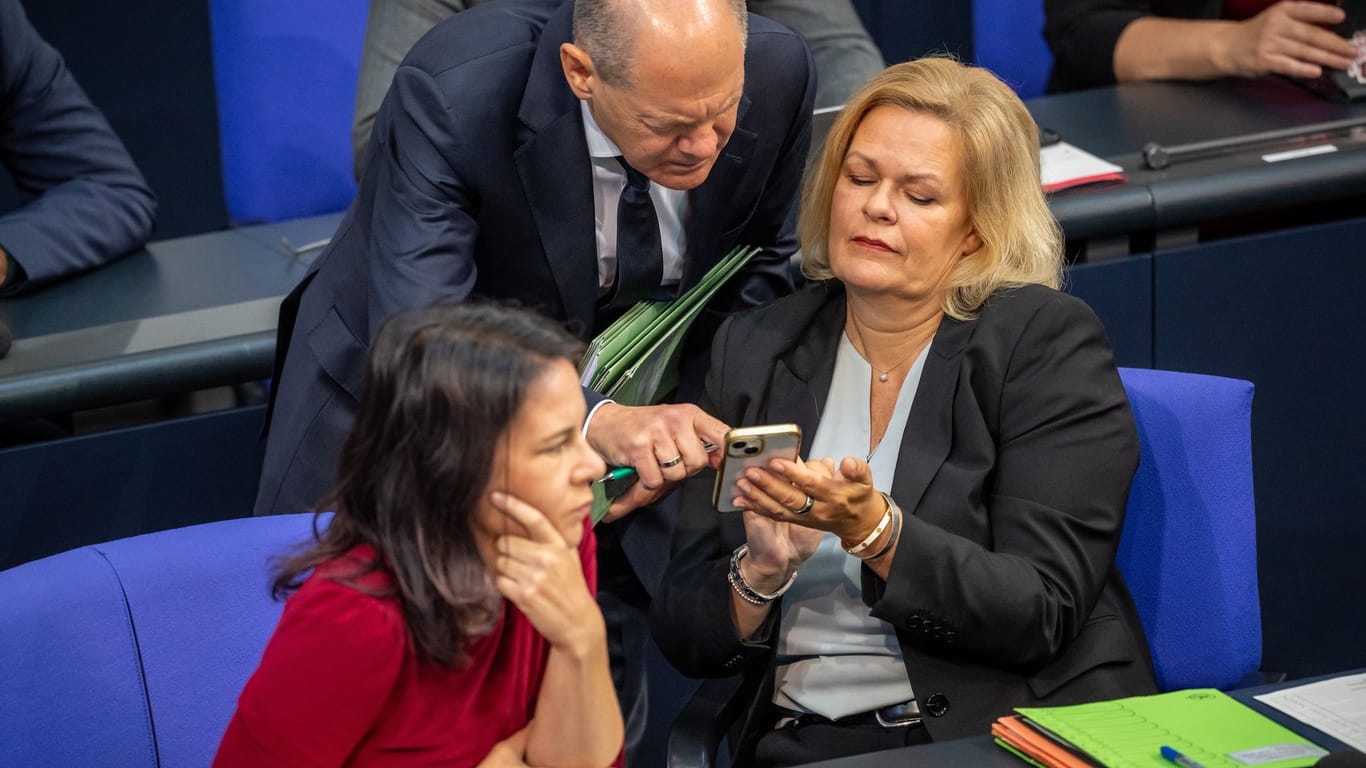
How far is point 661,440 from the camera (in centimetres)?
193

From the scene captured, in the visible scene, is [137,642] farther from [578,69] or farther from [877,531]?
[578,69]

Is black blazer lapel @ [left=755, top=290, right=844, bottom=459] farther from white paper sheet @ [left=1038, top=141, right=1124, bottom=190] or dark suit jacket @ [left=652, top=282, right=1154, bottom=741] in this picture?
white paper sheet @ [left=1038, top=141, right=1124, bottom=190]

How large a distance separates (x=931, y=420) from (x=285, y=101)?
1743 mm

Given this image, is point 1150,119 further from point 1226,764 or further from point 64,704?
point 64,704

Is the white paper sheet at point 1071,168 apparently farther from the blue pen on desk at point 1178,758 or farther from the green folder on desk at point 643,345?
the blue pen on desk at point 1178,758

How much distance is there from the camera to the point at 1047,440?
1910 mm

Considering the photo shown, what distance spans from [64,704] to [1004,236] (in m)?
1.24

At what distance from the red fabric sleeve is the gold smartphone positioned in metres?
0.44

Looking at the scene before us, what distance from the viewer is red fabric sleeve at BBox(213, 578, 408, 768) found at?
1.37 m

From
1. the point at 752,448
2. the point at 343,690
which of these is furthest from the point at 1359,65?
the point at 343,690

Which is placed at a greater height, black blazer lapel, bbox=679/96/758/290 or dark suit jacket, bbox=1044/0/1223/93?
black blazer lapel, bbox=679/96/758/290

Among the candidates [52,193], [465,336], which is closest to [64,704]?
[465,336]

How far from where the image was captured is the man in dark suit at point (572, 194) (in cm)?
200

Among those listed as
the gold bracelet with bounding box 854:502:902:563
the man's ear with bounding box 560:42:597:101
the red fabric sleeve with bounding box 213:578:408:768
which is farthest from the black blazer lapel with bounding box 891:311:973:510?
the red fabric sleeve with bounding box 213:578:408:768
